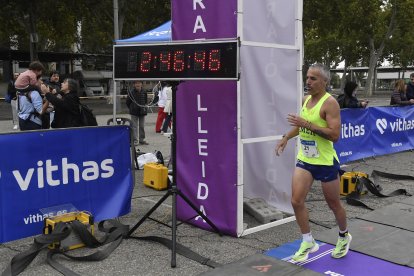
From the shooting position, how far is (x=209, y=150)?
17.5 ft

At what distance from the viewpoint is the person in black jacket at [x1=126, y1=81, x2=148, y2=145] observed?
39.1ft

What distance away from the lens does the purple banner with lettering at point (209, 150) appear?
511 cm

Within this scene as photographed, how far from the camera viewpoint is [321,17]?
3155 cm

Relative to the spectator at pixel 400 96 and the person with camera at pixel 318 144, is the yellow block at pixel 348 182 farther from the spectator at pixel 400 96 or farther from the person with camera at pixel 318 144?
the spectator at pixel 400 96

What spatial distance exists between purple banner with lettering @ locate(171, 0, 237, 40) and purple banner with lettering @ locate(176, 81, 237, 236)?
1.80 feet

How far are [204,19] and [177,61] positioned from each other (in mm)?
853

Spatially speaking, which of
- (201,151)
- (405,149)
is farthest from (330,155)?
(405,149)

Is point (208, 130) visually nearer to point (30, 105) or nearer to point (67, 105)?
point (67, 105)

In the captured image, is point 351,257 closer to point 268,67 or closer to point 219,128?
point 219,128

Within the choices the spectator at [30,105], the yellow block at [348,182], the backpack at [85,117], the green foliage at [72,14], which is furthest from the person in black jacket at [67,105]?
the green foliage at [72,14]

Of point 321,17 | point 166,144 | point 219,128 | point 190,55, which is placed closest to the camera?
point 190,55

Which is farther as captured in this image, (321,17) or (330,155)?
(321,17)

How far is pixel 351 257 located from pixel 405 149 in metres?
7.73

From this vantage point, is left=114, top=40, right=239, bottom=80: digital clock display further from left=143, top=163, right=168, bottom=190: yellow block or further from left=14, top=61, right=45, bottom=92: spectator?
left=14, top=61, right=45, bottom=92: spectator
